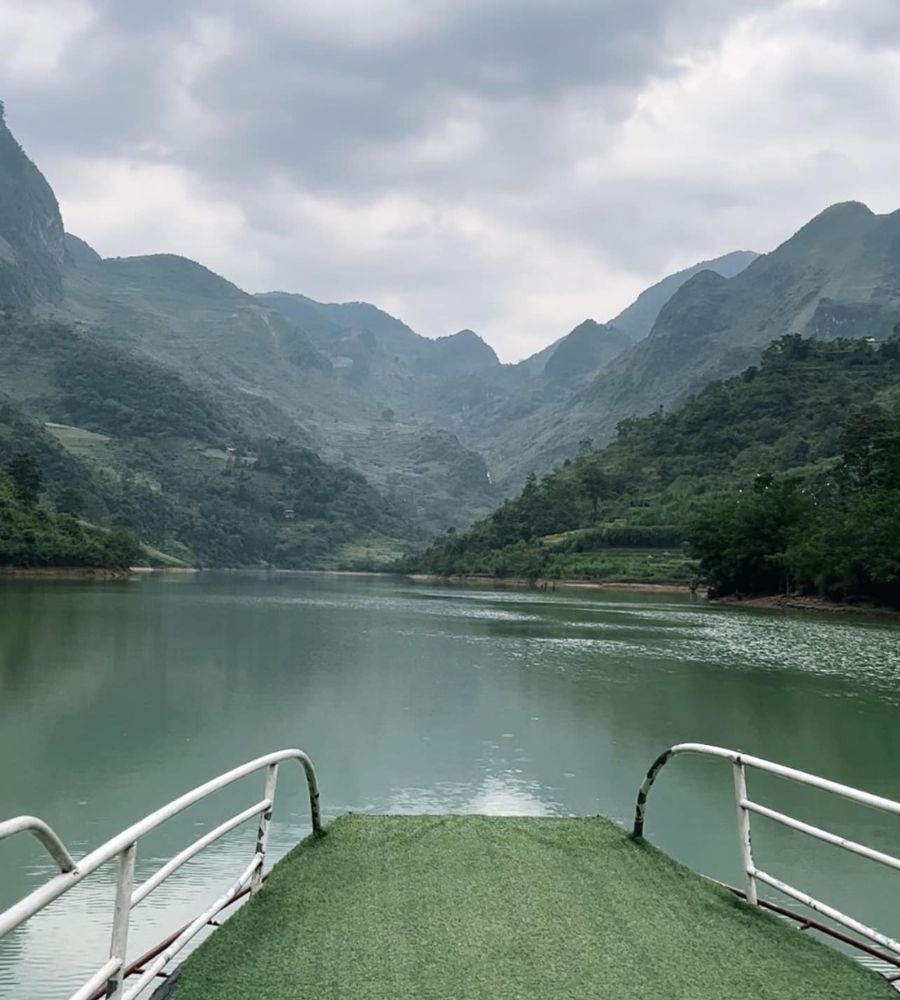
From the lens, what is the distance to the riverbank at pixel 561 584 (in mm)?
77375

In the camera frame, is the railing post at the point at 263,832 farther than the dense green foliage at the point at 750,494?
No

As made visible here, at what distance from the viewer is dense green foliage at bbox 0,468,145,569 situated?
71250 mm

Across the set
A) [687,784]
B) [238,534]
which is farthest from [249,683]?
[238,534]

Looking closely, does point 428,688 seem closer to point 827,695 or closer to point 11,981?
point 827,695

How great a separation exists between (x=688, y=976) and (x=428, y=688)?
16327 millimetres

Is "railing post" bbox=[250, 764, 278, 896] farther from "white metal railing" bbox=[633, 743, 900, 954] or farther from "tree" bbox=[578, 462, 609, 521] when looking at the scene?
"tree" bbox=[578, 462, 609, 521]

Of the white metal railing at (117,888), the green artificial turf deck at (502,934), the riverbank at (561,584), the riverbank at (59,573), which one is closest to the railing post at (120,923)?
the white metal railing at (117,888)

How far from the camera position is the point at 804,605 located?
54.4m

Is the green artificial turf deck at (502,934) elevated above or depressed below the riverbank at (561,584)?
above

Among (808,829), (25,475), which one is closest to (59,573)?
(25,475)

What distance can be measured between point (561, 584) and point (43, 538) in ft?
159

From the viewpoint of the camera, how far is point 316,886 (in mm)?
6043

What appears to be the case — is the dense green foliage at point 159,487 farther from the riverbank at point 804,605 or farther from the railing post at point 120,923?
the railing post at point 120,923

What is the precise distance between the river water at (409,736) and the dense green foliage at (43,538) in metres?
42.1
